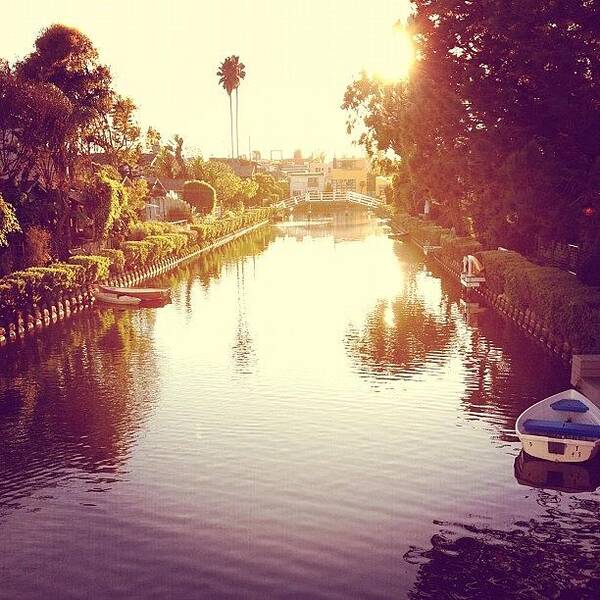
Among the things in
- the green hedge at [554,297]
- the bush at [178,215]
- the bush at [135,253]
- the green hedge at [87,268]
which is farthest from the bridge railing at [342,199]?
the green hedge at [554,297]

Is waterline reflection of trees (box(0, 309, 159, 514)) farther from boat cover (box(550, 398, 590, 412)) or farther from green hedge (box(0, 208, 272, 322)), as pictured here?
boat cover (box(550, 398, 590, 412))

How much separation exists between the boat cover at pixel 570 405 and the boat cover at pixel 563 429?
0.63 meters

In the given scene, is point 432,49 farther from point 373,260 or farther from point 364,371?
point 373,260

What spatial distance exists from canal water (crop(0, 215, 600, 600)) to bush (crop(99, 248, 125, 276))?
1415 cm

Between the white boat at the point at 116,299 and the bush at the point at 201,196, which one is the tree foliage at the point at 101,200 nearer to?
the white boat at the point at 116,299

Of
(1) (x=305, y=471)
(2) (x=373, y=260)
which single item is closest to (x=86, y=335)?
(1) (x=305, y=471)

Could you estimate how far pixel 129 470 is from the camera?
55.3ft

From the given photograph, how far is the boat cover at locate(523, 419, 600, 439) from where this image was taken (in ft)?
53.6

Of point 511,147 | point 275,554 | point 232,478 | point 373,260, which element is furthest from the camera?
point 373,260

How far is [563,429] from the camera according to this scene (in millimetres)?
16500

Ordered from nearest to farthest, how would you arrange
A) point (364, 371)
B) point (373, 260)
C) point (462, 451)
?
point (462, 451) < point (364, 371) < point (373, 260)

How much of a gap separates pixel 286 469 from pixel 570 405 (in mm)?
6869

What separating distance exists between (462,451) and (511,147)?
18.5 m

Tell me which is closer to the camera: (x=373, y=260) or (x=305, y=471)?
(x=305, y=471)
